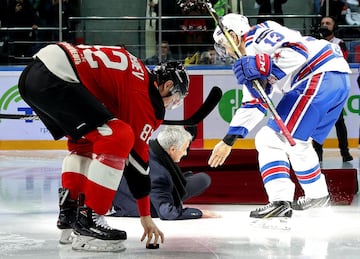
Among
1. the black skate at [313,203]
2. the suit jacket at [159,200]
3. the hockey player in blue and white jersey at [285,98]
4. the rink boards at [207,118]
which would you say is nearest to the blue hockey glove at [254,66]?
the hockey player in blue and white jersey at [285,98]

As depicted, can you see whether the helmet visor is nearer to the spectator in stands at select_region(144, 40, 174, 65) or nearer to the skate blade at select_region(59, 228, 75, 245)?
the skate blade at select_region(59, 228, 75, 245)

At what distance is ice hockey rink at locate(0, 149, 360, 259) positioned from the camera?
11.2 ft

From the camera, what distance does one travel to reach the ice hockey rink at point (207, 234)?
11.2 feet

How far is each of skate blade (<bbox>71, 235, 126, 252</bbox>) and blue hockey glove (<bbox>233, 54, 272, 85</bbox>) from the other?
108cm

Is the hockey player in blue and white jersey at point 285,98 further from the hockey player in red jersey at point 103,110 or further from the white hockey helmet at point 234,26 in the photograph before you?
the hockey player in red jersey at point 103,110

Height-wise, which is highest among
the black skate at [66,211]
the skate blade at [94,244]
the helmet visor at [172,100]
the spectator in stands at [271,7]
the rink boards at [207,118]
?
the helmet visor at [172,100]

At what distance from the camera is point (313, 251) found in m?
3.48

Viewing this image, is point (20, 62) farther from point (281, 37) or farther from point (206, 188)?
point (281, 37)

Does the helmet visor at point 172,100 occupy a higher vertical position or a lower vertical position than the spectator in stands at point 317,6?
higher

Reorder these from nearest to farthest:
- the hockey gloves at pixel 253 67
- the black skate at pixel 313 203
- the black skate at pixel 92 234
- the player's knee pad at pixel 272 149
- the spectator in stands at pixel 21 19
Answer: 1. the black skate at pixel 92 234
2. the hockey gloves at pixel 253 67
3. the player's knee pad at pixel 272 149
4. the black skate at pixel 313 203
5. the spectator in stands at pixel 21 19

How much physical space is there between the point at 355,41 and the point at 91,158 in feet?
17.5

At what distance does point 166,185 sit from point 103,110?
1026 mm

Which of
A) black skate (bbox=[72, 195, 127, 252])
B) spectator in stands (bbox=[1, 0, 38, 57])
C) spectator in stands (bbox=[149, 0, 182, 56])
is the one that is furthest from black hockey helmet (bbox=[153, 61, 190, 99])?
spectator in stands (bbox=[1, 0, 38, 57])

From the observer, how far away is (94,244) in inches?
131
